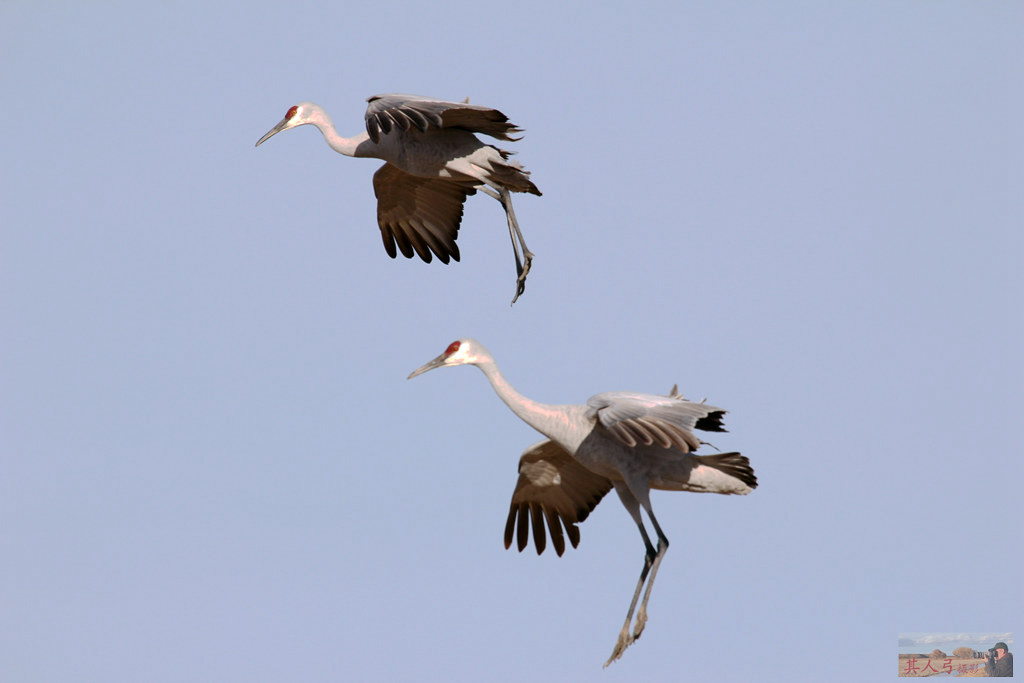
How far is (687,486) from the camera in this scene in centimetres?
1834

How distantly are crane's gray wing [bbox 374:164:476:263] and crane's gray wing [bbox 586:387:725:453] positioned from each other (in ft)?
17.1

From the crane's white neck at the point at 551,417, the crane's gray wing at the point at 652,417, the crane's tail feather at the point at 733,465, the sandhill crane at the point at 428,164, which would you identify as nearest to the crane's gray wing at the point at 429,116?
the sandhill crane at the point at 428,164

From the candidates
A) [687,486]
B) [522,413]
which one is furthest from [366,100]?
[687,486]

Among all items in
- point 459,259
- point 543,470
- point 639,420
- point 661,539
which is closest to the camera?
point 639,420

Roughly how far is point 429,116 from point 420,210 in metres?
3.62

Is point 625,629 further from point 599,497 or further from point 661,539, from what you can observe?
point 599,497

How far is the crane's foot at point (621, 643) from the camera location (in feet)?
60.3

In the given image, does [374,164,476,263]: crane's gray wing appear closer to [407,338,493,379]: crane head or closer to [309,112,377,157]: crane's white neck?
[309,112,377,157]: crane's white neck

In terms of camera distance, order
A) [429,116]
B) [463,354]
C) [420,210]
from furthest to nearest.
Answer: [420,210]
[429,116]
[463,354]

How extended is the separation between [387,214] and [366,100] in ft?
10.3

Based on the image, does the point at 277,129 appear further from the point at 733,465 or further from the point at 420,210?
the point at 733,465

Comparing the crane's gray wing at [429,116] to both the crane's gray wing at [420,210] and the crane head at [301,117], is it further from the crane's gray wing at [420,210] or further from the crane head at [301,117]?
the crane's gray wing at [420,210]

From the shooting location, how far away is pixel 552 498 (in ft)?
66.6

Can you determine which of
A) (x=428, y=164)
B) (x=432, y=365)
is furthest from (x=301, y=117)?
(x=432, y=365)
